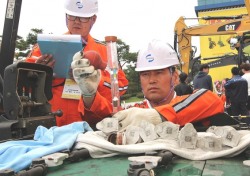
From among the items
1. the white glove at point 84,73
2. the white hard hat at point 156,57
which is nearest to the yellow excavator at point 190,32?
the white hard hat at point 156,57

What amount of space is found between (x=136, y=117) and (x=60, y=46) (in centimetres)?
83

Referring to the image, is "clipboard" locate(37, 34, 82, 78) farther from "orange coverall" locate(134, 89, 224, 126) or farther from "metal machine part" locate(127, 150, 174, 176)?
"metal machine part" locate(127, 150, 174, 176)

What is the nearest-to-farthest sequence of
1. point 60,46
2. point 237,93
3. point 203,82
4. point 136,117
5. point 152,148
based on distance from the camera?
point 152,148
point 136,117
point 60,46
point 237,93
point 203,82

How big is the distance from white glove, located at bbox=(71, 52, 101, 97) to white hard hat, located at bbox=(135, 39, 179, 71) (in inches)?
20.0

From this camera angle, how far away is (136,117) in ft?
6.02

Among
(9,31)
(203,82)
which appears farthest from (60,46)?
(203,82)

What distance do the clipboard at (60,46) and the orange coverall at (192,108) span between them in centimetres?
69

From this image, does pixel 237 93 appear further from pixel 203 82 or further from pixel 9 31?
pixel 9 31

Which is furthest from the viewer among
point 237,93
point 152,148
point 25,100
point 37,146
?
point 237,93

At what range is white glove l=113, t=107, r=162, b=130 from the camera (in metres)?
1.83

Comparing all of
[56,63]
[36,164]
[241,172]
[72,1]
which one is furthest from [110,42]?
[241,172]

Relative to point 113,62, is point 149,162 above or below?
below

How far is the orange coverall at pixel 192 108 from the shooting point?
2.03 meters

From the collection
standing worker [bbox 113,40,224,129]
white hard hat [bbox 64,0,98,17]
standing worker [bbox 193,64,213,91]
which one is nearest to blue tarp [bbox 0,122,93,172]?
standing worker [bbox 113,40,224,129]
